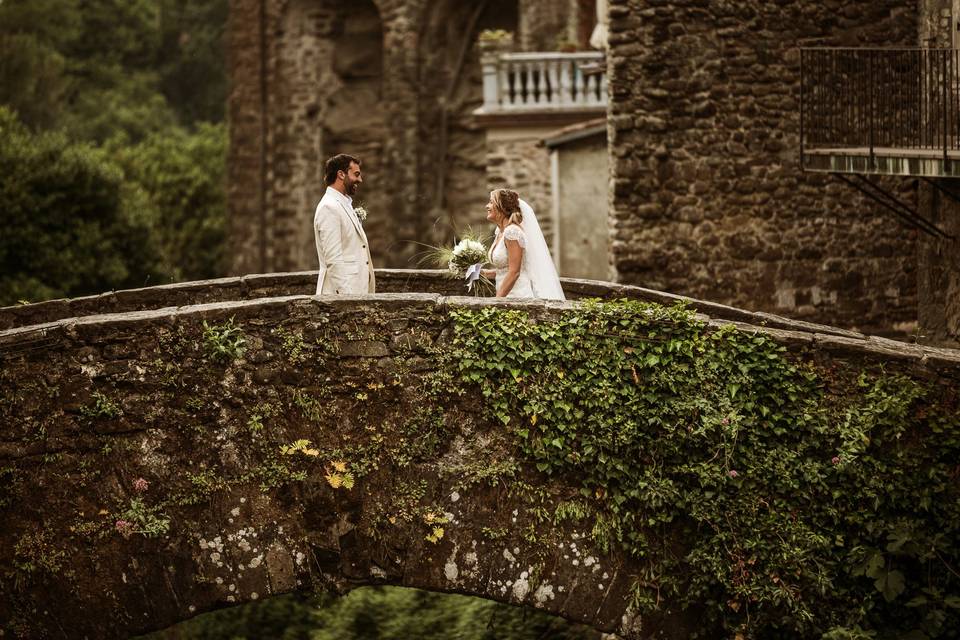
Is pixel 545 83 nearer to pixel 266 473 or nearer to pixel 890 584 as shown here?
pixel 266 473

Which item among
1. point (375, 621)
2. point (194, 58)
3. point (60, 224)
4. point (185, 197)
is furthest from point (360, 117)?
point (194, 58)

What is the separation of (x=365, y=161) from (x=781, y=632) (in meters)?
23.0

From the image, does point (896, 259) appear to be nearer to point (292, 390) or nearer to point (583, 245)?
point (583, 245)

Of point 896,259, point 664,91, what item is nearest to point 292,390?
point 664,91

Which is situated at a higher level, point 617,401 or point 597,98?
point 597,98

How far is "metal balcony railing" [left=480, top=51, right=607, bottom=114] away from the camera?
923 inches

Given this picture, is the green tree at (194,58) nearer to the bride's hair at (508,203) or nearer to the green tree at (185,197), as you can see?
the green tree at (185,197)

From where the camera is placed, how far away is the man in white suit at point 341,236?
10164 mm

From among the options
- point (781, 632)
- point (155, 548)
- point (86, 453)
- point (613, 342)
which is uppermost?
point (613, 342)

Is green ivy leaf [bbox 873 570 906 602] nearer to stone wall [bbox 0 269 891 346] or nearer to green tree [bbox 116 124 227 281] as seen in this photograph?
stone wall [bbox 0 269 891 346]

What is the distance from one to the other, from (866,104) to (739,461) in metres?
7.06

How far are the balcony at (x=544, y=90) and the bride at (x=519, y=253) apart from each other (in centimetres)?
1301

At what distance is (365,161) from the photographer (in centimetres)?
3019

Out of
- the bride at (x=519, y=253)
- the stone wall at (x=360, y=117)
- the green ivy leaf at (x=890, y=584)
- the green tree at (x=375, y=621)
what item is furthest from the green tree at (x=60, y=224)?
the green ivy leaf at (x=890, y=584)
